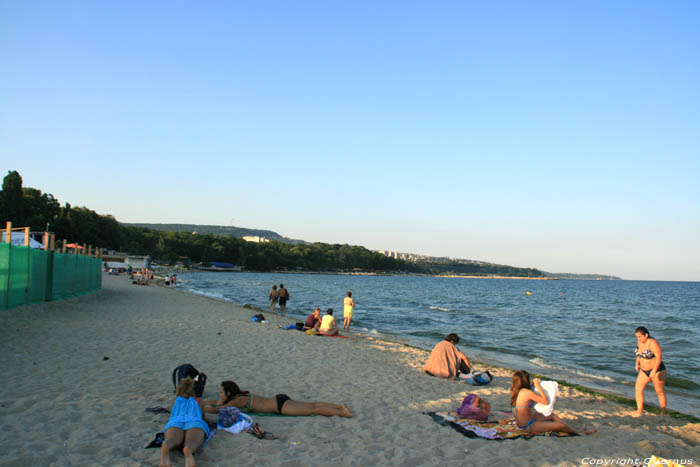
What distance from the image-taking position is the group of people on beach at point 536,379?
657cm

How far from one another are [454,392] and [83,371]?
Answer: 276 inches

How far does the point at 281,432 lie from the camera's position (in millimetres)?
5988

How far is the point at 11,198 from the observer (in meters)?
62.0

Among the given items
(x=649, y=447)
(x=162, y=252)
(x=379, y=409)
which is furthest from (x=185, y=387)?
(x=162, y=252)

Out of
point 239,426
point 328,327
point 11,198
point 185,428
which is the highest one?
point 11,198

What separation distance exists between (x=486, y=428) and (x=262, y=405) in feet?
10.7

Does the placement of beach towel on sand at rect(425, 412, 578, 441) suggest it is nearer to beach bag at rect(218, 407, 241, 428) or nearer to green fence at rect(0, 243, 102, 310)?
beach bag at rect(218, 407, 241, 428)

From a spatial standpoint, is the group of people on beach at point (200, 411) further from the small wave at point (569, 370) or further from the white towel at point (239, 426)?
the small wave at point (569, 370)

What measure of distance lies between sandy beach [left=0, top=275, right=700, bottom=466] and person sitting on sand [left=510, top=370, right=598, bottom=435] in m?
0.19

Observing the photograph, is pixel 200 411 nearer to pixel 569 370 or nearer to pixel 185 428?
pixel 185 428

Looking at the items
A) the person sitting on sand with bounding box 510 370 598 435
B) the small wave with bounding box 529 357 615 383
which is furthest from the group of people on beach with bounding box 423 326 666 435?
the small wave with bounding box 529 357 615 383

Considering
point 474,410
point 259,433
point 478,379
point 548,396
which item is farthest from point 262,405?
point 478,379

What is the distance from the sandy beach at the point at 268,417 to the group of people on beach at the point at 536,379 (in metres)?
0.24

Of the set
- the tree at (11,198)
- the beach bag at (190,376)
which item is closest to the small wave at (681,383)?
the beach bag at (190,376)
